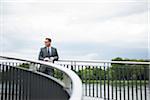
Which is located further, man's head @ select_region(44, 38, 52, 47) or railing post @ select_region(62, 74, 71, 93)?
man's head @ select_region(44, 38, 52, 47)

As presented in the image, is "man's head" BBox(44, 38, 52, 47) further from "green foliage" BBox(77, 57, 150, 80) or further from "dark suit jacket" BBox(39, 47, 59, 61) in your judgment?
"green foliage" BBox(77, 57, 150, 80)

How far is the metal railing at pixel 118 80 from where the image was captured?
5695 mm

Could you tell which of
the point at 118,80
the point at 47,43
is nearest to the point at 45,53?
the point at 47,43

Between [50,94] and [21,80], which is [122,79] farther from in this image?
[50,94]

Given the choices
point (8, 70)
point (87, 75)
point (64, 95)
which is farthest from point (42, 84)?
point (87, 75)

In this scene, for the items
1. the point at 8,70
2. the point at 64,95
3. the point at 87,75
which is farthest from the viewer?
the point at 87,75

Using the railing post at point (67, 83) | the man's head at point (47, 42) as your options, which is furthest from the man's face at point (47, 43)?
the railing post at point (67, 83)

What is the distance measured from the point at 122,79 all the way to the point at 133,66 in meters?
0.33

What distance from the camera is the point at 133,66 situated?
6059mm

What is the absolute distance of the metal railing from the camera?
5695mm

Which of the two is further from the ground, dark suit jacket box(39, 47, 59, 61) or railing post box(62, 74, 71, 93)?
dark suit jacket box(39, 47, 59, 61)

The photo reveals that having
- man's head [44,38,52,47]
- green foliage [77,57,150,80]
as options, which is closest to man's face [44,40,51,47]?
man's head [44,38,52,47]

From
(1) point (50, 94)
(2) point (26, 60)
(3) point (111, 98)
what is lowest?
(3) point (111, 98)

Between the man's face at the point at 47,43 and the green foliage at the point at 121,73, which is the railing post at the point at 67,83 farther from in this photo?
the man's face at the point at 47,43
